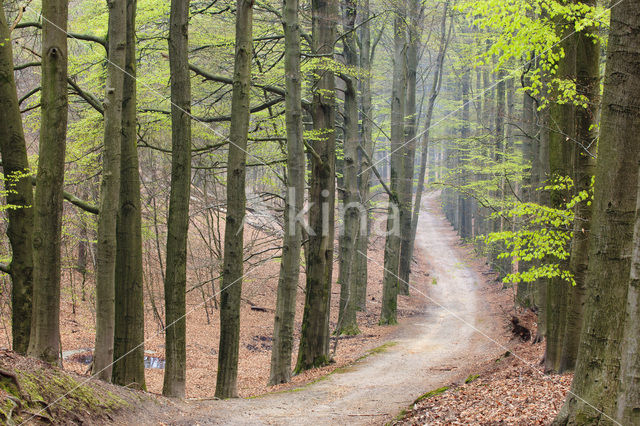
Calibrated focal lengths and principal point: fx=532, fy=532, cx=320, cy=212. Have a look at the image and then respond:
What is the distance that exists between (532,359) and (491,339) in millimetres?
5155

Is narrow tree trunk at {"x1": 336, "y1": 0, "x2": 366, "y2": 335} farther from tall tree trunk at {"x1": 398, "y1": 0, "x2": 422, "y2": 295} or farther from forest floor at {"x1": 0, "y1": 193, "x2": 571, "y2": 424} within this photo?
tall tree trunk at {"x1": 398, "y1": 0, "x2": 422, "y2": 295}

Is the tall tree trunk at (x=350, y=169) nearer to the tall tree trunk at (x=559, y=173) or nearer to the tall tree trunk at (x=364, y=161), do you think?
the tall tree trunk at (x=364, y=161)

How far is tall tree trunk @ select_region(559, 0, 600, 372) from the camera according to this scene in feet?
22.1

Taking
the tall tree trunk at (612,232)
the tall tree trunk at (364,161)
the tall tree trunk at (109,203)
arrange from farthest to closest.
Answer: the tall tree trunk at (364,161)
the tall tree trunk at (109,203)
the tall tree trunk at (612,232)

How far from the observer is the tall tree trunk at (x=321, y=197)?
11.3 meters

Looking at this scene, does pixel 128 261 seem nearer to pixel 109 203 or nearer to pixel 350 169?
pixel 109 203

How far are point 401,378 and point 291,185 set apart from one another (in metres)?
4.25

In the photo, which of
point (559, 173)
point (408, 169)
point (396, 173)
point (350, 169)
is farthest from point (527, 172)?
point (559, 173)

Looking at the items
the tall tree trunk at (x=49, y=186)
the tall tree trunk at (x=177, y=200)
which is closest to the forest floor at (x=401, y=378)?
the tall tree trunk at (x=177, y=200)

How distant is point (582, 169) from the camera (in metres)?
7.06

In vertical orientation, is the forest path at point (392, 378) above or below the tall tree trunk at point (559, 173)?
below

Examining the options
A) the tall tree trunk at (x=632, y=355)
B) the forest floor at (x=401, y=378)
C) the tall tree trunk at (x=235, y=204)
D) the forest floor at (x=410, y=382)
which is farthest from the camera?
the tall tree trunk at (x=235, y=204)

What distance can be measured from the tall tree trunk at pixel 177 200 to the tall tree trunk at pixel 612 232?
219 inches

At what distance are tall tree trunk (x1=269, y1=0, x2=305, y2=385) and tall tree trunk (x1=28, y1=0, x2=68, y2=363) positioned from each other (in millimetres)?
4186
